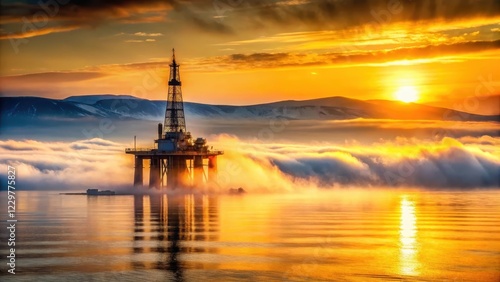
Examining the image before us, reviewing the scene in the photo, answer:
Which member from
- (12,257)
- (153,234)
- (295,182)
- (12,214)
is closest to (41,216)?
(12,214)

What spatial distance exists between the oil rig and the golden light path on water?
1773 inches

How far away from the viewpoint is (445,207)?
3452 inches

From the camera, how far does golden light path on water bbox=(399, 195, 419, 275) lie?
152 ft

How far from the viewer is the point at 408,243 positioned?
184 ft

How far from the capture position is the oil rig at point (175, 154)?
395 ft

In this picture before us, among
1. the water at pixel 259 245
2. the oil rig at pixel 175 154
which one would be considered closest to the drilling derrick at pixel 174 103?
the oil rig at pixel 175 154

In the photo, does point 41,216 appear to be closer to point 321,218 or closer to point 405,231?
point 321,218

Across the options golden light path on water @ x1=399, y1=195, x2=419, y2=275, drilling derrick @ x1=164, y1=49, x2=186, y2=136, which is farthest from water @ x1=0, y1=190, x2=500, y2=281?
drilling derrick @ x1=164, y1=49, x2=186, y2=136

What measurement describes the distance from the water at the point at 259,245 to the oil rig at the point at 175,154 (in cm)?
3773

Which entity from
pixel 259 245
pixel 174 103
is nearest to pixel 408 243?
pixel 259 245

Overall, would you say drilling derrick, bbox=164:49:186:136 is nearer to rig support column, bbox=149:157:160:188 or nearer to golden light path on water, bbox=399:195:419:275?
rig support column, bbox=149:157:160:188

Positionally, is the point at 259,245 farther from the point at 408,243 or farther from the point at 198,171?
the point at 198,171

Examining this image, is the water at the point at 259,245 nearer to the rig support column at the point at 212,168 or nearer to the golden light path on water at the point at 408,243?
the golden light path on water at the point at 408,243

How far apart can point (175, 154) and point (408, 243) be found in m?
68.8
